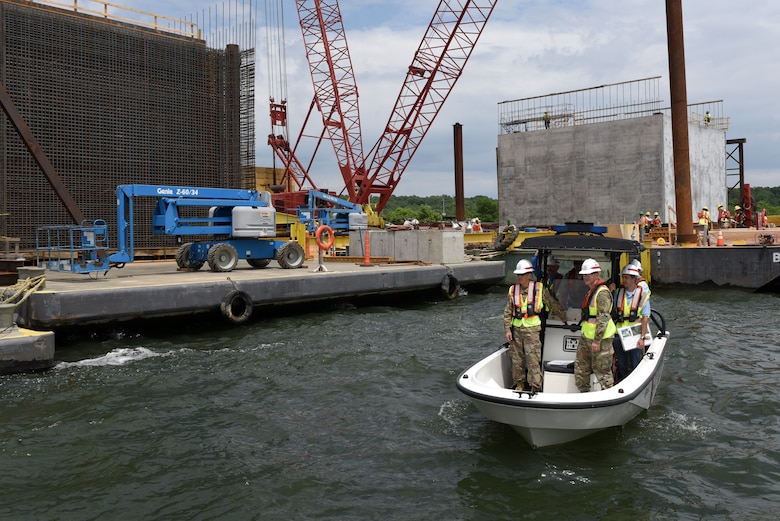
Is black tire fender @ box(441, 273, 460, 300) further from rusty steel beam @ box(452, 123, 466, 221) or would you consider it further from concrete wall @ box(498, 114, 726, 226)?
rusty steel beam @ box(452, 123, 466, 221)

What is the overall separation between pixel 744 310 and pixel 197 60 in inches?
923

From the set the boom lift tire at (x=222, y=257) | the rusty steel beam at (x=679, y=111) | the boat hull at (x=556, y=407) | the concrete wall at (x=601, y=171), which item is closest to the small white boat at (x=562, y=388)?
the boat hull at (x=556, y=407)

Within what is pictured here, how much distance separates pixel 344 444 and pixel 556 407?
2.45 meters

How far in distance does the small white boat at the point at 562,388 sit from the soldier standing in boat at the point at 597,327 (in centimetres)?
27

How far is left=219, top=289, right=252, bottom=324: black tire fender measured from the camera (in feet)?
46.3

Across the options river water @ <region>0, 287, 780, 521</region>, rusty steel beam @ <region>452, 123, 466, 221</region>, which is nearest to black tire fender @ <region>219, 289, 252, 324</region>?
river water @ <region>0, 287, 780, 521</region>

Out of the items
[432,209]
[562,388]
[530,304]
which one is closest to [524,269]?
[530,304]

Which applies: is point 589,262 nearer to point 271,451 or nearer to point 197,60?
point 271,451

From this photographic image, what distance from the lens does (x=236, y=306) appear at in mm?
14359

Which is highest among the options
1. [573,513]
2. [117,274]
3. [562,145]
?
[562,145]

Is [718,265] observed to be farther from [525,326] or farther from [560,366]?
[525,326]

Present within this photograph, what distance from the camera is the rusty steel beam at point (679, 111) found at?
2359cm

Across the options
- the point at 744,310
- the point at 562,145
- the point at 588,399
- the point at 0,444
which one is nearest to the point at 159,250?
the point at 0,444

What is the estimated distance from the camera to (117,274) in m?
17.1
